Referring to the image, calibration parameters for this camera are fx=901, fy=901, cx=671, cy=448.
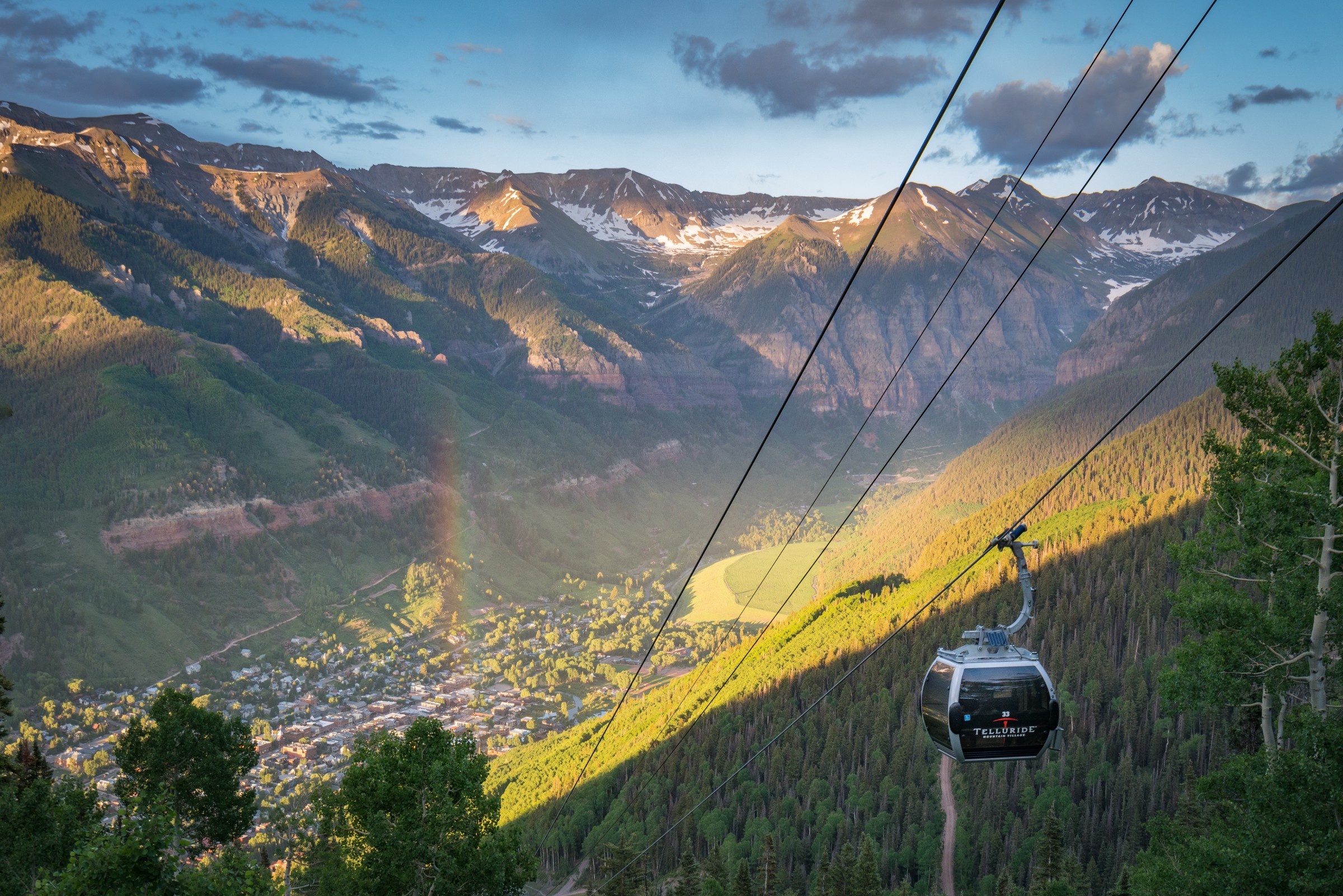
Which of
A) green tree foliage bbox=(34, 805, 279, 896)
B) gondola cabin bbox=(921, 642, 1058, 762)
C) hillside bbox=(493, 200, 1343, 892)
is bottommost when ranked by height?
hillside bbox=(493, 200, 1343, 892)

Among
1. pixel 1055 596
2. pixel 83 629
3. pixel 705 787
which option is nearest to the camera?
pixel 705 787

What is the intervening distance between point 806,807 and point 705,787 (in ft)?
39.7

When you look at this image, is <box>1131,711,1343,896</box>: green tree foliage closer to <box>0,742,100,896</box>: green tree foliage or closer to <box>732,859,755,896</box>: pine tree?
<box>0,742,100,896</box>: green tree foliage

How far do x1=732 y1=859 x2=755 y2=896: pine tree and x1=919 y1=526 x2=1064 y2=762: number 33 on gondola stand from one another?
1652 inches

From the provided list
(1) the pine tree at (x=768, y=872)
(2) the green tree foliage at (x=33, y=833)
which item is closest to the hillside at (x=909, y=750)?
A: (1) the pine tree at (x=768, y=872)

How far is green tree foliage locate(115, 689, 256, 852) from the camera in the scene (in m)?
37.5

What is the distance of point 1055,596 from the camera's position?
119 m

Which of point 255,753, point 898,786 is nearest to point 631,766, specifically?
point 898,786

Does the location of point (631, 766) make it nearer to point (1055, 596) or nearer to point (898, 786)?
point (898, 786)

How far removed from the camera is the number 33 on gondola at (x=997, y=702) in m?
22.7

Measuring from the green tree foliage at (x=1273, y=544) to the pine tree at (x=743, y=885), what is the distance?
3904cm

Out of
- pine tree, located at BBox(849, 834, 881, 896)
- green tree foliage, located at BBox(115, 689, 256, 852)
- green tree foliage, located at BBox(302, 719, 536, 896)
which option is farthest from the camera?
pine tree, located at BBox(849, 834, 881, 896)

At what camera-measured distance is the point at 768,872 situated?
62.5 meters

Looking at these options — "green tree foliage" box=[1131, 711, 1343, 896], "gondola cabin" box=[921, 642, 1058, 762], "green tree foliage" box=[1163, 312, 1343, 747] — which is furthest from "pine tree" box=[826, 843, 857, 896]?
"gondola cabin" box=[921, 642, 1058, 762]
